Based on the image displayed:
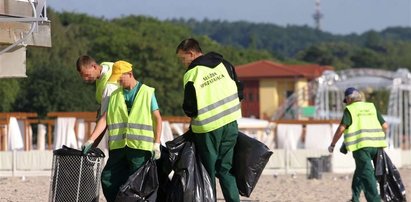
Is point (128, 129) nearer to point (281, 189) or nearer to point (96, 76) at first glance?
point (96, 76)

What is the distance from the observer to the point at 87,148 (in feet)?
35.1

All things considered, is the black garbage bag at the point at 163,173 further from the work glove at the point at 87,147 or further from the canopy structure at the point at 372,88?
the canopy structure at the point at 372,88

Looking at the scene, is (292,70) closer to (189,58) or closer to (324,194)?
(324,194)

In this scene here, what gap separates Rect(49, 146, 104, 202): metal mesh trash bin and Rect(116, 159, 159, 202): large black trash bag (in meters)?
0.43

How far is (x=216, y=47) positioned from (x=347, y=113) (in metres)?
93.1

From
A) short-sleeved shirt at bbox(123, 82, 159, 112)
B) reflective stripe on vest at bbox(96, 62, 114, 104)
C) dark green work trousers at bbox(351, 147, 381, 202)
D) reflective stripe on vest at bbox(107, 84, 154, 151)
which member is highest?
reflective stripe on vest at bbox(96, 62, 114, 104)

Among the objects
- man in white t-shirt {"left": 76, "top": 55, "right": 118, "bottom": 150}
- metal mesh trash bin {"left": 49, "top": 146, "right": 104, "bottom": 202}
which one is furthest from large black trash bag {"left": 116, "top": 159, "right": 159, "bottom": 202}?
man in white t-shirt {"left": 76, "top": 55, "right": 118, "bottom": 150}

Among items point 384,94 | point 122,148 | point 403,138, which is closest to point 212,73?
point 122,148

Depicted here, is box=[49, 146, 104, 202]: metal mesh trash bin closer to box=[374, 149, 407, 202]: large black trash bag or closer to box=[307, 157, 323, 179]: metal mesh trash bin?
box=[374, 149, 407, 202]: large black trash bag

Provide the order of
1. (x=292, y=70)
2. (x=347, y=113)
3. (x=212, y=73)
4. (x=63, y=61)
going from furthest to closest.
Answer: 1. (x=292, y=70)
2. (x=63, y=61)
3. (x=347, y=113)
4. (x=212, y=73)

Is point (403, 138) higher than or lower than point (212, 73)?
lower

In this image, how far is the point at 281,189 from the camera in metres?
20.5

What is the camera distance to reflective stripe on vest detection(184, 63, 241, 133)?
34.5ft

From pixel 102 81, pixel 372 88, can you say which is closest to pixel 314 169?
pixel 102 81
